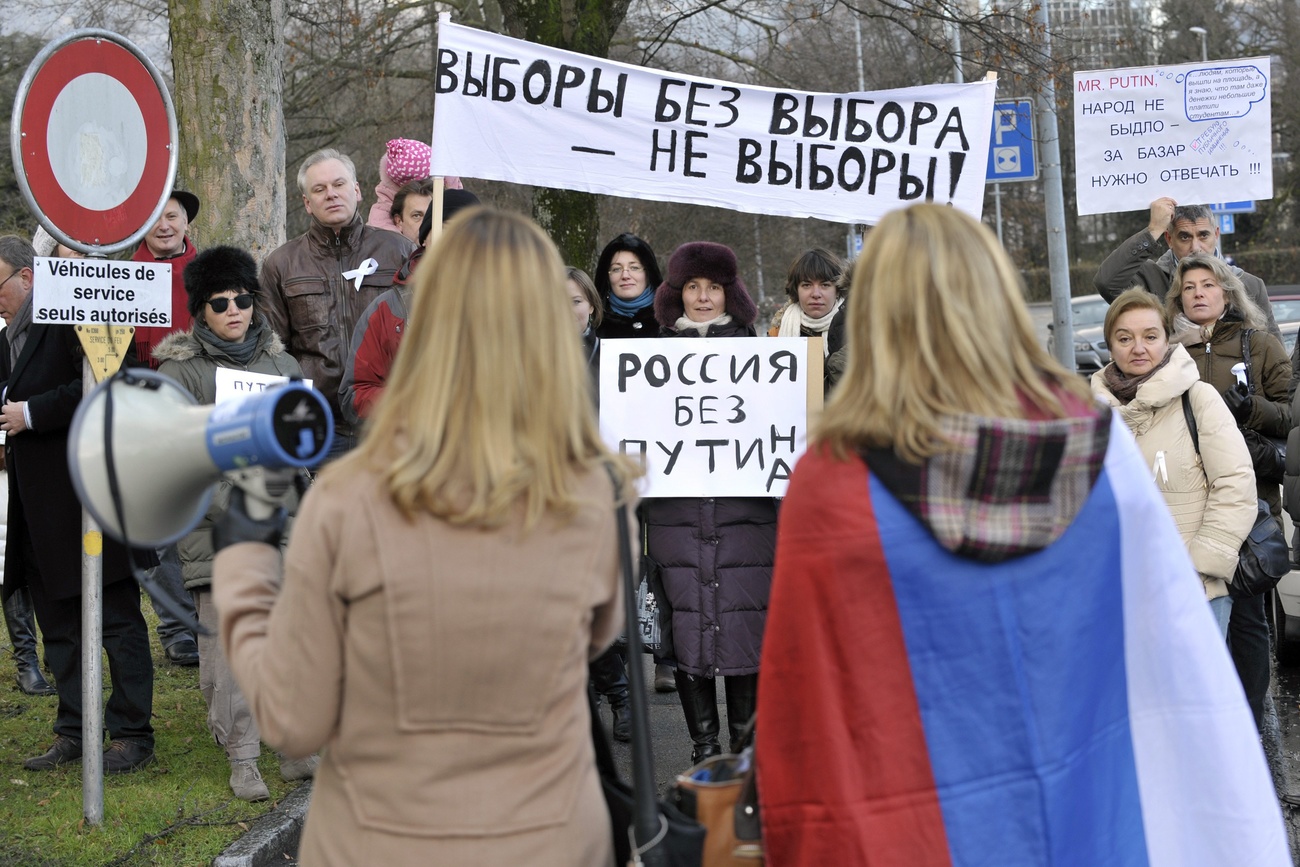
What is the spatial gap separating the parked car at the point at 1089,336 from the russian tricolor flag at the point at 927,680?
22.3 m

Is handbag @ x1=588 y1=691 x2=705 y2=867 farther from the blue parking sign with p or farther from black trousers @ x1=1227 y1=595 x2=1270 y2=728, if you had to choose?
the blue parking sign with p

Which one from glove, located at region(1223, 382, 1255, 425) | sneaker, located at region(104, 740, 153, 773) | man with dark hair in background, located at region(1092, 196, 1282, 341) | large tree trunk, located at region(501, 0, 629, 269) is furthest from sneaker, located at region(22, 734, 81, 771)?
large tree trunk, located at region(501, 0, 629, 269)

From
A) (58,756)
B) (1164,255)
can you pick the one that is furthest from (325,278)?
(1164,255)

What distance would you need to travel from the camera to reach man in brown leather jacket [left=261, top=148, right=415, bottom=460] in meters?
6.31

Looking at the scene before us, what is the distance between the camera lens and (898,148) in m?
6.00

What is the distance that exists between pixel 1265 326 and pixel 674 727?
3.24m

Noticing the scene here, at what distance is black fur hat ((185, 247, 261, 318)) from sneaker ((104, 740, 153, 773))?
5.63 feet

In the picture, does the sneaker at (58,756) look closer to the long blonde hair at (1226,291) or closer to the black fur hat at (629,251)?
the black fur hat at (629,251)

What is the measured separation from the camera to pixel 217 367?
5.24 metres

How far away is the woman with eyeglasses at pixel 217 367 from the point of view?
520 centimetres

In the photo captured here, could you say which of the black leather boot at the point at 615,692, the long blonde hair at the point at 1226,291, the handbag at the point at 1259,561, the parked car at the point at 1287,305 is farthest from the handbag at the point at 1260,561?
the parked car at the point at 1287,305

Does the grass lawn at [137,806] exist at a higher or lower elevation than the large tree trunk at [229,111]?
lower

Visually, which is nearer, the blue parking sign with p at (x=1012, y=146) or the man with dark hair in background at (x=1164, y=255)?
the man with dark hair in background at (x=1164, y=255)

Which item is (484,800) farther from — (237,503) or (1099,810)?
(1099,810)
